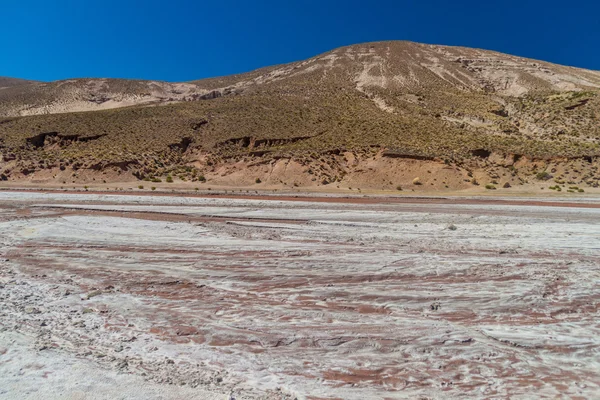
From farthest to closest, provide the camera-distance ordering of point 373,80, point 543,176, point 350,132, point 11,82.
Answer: point 11,82 → point 373,80 → point 350,132 → point 543,176

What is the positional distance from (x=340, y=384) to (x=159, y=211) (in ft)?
46.5

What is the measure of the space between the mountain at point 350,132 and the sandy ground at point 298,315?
75.2ft

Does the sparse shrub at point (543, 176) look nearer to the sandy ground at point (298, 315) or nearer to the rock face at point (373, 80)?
the rock face at point (373, 80)

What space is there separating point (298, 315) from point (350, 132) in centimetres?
3741

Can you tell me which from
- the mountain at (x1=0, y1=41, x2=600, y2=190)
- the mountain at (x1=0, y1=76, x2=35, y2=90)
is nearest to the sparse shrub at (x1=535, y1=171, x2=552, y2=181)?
the mountain at (x1=0, y1=41, x2=600, y2=190)

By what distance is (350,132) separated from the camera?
41344 millimetres

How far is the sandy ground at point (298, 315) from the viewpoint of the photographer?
3.97 metres

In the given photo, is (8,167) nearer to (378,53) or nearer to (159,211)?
(159,211)

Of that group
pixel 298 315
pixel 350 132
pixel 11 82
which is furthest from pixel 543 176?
pixel 11 82

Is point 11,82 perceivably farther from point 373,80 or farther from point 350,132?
point 350,132

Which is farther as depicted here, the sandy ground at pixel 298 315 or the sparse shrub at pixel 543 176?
the sparse shrub at pixel 543 176

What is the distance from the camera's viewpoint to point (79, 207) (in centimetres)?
1770

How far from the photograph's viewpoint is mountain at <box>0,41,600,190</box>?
33.9 metres

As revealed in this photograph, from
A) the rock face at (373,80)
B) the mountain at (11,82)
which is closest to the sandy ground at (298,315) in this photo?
the rock face at (373,80)
